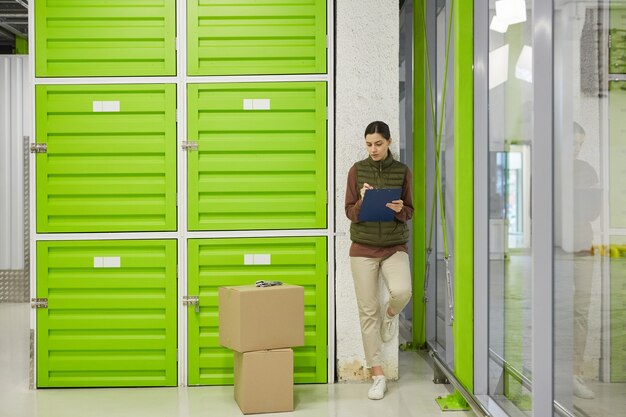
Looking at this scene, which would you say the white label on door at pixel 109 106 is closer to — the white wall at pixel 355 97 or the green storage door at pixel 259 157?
the green storage door at pixel 259 157

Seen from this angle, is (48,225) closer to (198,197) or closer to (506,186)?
(198,197)

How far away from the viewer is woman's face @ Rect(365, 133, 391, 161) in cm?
509

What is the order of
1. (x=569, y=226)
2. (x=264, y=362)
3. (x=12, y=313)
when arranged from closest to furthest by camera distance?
(x=569, y=226)
(x=264, y=362)
(x=12, y=313)

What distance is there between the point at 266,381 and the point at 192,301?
918mm

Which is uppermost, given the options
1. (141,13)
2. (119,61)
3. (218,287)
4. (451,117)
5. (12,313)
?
(141,13)

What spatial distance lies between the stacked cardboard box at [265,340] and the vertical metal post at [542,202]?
179 centimetres

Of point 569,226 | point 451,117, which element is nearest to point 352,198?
point 451,117

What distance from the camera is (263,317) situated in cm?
473

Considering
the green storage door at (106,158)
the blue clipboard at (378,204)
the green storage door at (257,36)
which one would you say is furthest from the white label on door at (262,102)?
the blue clipboard at (378,204)

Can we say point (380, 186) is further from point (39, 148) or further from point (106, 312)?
point (39, 148)

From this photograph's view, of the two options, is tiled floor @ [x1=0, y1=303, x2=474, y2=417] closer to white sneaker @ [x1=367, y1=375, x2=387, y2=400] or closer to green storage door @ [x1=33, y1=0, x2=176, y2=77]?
white sneaker @ [x1=367, y1=375, x2=387, y2=400]

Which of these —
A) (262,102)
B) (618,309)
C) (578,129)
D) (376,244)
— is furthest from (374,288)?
(578,129)

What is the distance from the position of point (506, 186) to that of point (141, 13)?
2819mm

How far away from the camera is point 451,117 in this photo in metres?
5.40
